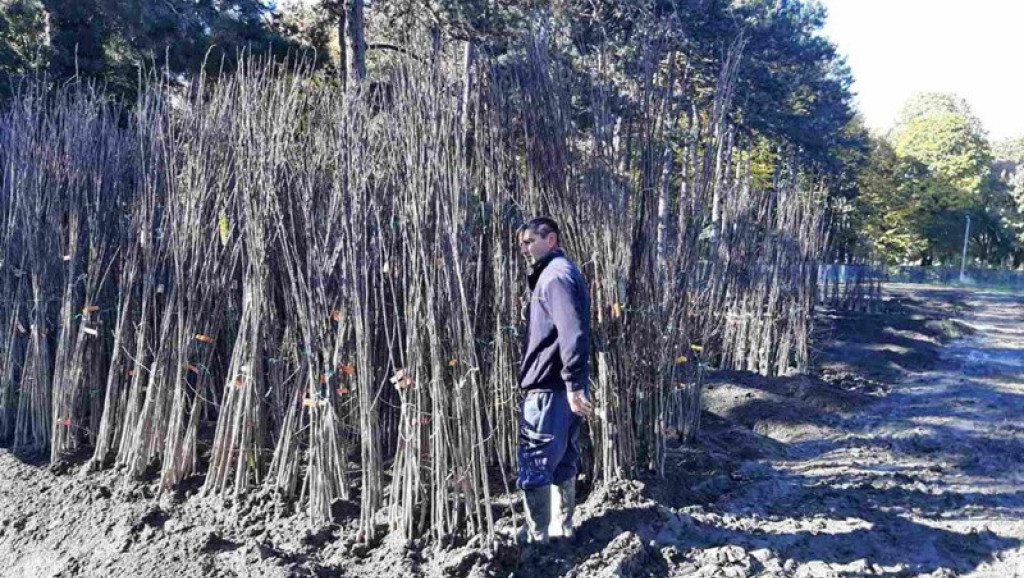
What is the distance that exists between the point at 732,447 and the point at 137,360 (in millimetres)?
4003

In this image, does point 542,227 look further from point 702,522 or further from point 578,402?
point 702,522

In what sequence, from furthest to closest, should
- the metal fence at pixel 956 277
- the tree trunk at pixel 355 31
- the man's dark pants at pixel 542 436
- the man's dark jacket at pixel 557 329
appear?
the metal fence at pixel 956 277
the tree trunk at pixel 355 31
the man's dark pants at pixel 542 436
the man's dark jacket at pixel 557 329

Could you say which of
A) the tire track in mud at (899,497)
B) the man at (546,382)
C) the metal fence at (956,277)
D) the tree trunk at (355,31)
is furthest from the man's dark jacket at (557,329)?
the metal fence at (956,277)

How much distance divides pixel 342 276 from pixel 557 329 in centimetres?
108

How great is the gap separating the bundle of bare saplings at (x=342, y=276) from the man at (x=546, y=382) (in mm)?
222

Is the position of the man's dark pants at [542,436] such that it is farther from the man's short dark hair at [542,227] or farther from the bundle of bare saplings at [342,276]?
the man's short dark hair at [542,227]

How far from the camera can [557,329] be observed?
3.58 meters

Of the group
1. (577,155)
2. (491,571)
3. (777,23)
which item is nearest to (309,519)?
(491,571)

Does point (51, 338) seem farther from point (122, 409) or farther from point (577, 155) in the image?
point (577, 155)

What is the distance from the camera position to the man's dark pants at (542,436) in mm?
3650

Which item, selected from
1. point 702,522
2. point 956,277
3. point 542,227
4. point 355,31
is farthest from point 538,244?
point 956,277

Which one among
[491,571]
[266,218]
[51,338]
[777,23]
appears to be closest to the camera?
[491,571]

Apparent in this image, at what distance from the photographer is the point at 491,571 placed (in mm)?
3420

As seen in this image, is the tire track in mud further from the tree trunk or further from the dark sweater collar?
the tree trunk
